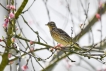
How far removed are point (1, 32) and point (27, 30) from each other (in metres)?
0.45

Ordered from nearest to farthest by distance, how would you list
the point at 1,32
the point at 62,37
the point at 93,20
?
the point at 62,37 < the point at 1,32 < the point at 93,20

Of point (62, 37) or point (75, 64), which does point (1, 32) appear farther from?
point (75, 64)

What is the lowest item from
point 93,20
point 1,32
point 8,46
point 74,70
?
point 74,70

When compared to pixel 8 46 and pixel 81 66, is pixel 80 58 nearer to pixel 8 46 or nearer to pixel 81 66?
pixel 81 66

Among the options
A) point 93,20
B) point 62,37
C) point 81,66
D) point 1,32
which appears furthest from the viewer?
point 81,66

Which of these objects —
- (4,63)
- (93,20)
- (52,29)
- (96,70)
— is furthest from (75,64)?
(4,63)

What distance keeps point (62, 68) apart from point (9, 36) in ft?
3.89

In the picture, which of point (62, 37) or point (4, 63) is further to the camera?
point (62, 37)

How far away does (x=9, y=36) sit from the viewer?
0.92 m

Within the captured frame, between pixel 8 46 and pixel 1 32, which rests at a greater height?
pixel 1 32

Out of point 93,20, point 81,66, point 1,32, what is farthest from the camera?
point 81,66

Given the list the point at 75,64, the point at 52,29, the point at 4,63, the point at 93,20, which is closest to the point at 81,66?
the point at 75,64

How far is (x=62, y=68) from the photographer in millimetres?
2035

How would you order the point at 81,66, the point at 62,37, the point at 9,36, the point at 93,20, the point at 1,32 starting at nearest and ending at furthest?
the point at 9,36, the point at 62,37, the point at 1,32, the point at 93,20, the point at 81,66
